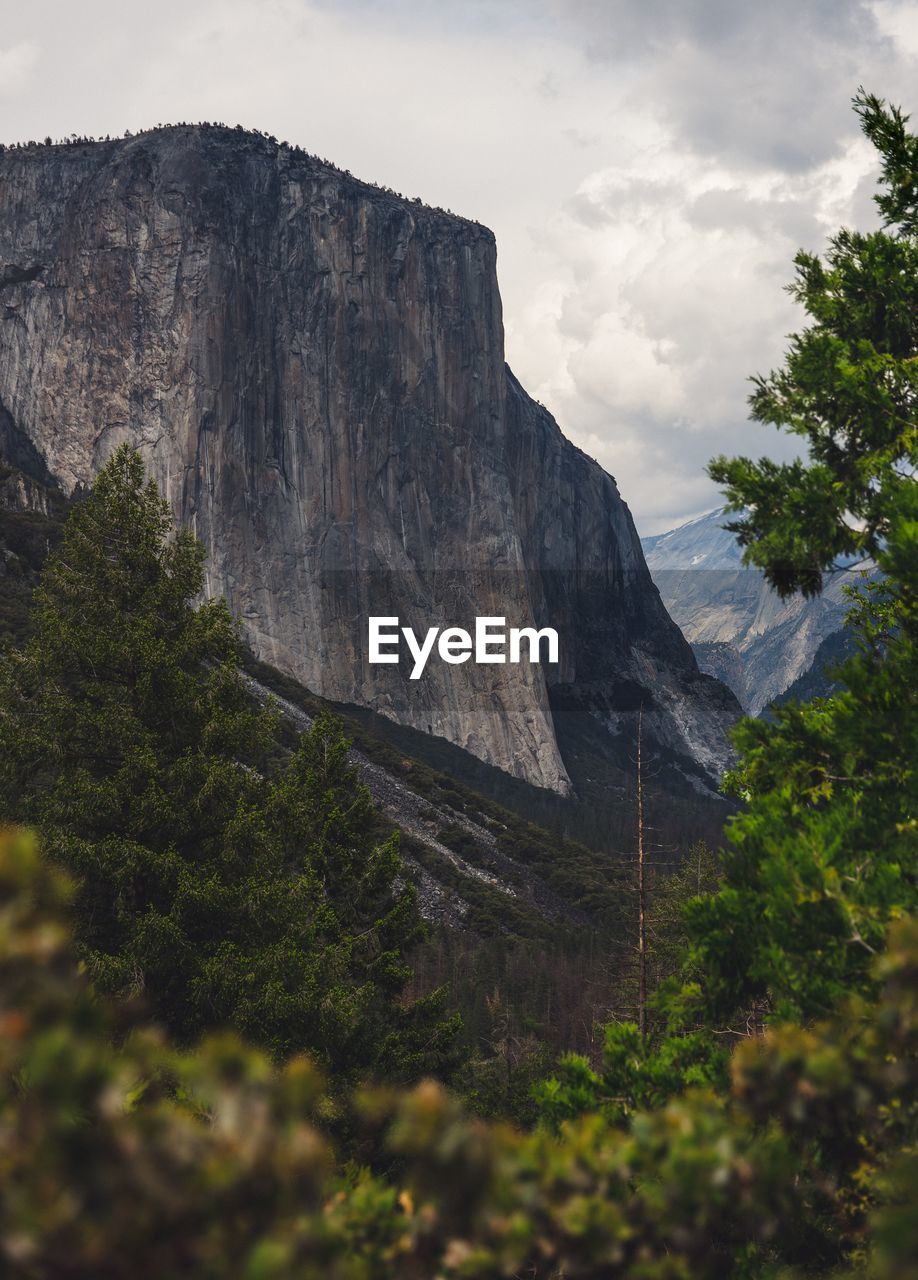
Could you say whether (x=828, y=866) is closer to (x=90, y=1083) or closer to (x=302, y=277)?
(x=90, y=1083)

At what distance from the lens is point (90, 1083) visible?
2248 millimetres

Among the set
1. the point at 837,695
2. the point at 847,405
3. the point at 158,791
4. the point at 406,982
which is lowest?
the point at 406,982

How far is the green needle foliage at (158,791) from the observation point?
481 inches

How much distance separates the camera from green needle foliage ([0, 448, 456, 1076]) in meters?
12.2

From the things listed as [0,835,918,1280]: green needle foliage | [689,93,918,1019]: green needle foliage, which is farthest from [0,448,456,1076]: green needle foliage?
[0,835,918,1280]: green needle foliage

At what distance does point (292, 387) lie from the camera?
12638 cm

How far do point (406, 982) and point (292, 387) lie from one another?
380ft

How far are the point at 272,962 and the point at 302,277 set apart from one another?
421ft

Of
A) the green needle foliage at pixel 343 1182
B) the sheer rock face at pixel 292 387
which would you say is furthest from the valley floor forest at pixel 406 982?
the sheer rock face at pixel 292 387

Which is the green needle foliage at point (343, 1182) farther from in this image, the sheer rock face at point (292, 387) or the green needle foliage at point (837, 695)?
the sheer rock face at point (292, 387)

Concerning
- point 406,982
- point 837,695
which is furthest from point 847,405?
point 406,982

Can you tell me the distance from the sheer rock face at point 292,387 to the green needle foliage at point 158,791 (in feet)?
346

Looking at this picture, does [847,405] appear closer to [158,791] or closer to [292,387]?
[158,791]

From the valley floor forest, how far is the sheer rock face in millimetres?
106119
